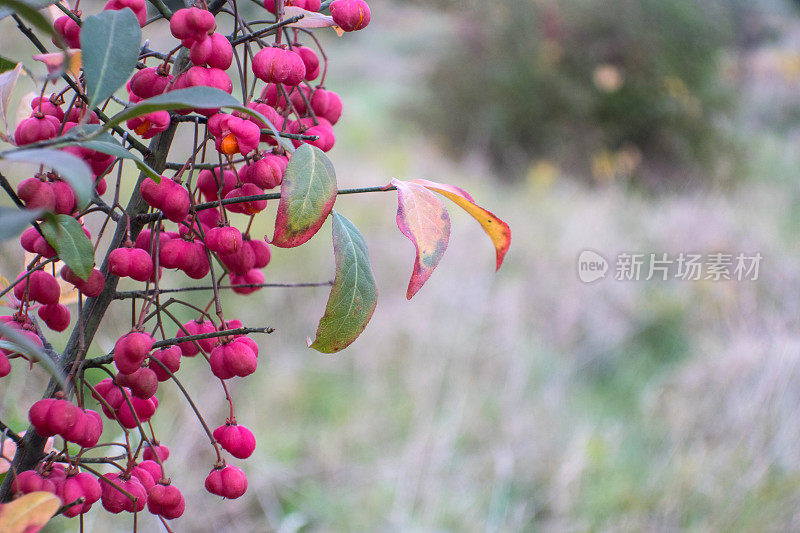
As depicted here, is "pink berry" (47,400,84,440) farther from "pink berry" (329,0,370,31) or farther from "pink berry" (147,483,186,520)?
"pink berry" (329,0,370,31)

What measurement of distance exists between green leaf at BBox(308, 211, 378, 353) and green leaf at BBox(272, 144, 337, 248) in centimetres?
2

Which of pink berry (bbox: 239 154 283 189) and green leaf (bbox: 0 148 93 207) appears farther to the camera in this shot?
pink berry (bbox: 239 154 283 189)

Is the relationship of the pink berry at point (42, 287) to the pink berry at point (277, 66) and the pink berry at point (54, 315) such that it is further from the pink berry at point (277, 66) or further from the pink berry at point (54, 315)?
the pink berry at point (277, 66)

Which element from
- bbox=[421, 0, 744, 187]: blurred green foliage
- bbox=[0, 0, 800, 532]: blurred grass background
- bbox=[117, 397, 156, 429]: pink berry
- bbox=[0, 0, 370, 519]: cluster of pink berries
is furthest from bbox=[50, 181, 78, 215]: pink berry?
bbox=[421, 0, 744, 187]: blurred green foliage

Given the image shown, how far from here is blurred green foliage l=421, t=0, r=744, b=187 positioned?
365cm

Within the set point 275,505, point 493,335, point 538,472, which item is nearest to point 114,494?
point 275,505

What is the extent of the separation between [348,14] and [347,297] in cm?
15

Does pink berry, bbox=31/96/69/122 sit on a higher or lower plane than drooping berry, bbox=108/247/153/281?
higher

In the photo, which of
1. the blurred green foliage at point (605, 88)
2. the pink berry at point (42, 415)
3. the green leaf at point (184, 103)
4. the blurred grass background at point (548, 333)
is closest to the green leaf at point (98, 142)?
the green leaf at point (184, 103)

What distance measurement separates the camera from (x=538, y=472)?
4.62 feet

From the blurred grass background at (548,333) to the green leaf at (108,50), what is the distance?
0.75m

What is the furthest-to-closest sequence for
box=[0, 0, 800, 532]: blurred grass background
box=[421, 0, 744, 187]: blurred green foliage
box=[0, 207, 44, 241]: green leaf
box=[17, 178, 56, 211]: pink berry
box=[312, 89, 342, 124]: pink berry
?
box=[421, 0, 744, 187]: blurred green foliage → box=[0, 0, 800, 532]: blurred grass background → box=[312, 89, 342, 124]: pink berry → box=[17, 178, 56, 211]: pink berry → box=[0, 207, 44, 241]: green leaf

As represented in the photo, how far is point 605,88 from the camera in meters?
3.66

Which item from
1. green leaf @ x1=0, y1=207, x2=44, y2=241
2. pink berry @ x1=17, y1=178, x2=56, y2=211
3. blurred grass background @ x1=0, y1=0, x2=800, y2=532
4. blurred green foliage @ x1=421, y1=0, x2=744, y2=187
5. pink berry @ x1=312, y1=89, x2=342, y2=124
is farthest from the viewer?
blurred green foliage @ x1=421, y1=0, x2=744, y2=187
